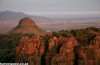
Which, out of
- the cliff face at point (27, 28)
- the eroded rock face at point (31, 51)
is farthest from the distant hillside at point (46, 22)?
the eroded rock face at point (31, 51)

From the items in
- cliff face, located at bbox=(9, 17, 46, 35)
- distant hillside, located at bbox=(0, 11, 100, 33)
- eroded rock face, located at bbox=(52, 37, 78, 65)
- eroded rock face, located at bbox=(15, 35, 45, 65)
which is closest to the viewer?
eroded rock face, located at bbox=(52, 37, 78, 65)

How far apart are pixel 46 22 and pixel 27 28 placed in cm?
74

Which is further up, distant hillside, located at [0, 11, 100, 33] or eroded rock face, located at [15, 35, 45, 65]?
distant hillside, located at [0, 11, 100, 33]

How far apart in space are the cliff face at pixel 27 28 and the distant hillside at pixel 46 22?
0.50 feet

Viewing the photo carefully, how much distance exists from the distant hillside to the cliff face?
6.0 inches

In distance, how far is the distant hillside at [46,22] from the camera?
14992 mm

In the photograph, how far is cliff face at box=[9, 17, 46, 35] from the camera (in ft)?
48.5

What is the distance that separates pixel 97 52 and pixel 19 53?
2.27 metres

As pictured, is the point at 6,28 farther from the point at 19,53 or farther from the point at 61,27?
the point at 19,53

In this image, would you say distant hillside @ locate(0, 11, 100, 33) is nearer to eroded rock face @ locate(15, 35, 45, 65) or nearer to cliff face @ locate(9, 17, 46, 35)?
cliff face @ locate(9, 17, 46, 35)

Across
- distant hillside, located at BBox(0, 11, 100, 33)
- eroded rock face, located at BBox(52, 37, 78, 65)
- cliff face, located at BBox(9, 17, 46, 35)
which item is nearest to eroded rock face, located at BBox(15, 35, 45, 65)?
eroded rock face, located at BBox(52, 37, 78, 65)

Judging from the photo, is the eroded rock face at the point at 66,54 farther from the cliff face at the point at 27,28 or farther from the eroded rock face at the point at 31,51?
the cliff face at the point at 27,28

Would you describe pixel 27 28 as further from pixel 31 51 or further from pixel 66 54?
pixel 66 54

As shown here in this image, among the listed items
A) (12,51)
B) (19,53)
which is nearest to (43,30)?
(12,51)
